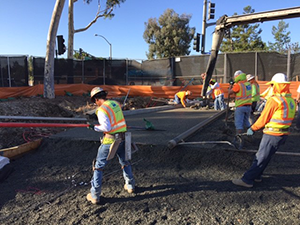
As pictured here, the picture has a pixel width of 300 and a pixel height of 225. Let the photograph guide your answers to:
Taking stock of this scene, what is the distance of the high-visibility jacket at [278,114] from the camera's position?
11.7 feet

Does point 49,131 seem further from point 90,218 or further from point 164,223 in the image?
point 164,223

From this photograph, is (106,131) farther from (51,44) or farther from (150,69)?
(150,69)

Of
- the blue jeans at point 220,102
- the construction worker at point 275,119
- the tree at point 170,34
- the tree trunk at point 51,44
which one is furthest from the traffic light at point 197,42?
the tree at point 170,34

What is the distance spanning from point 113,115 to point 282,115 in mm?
2465

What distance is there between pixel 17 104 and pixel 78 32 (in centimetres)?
1495

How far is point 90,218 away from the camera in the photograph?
316 cm

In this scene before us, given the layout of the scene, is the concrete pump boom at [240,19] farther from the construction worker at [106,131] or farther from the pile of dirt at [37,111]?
the construction worker at [106,131]

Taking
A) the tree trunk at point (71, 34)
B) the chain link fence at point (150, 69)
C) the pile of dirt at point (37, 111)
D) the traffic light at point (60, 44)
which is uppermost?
the tree trunk at point (71, 34)

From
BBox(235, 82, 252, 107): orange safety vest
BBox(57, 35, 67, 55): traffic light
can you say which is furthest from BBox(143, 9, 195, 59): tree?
BBox(235, 82, 252, 107): orange safety vest

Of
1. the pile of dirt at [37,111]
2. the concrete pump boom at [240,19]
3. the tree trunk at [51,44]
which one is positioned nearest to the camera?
the pile of dirt at [37,111]

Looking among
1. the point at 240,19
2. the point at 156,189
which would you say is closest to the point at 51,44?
the point at 240,19

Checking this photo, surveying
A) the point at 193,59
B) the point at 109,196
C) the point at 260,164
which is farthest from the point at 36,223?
the point at 193,59

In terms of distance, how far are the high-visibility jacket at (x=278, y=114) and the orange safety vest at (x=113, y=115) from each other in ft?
7.00

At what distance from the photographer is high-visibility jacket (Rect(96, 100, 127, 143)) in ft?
11.2
